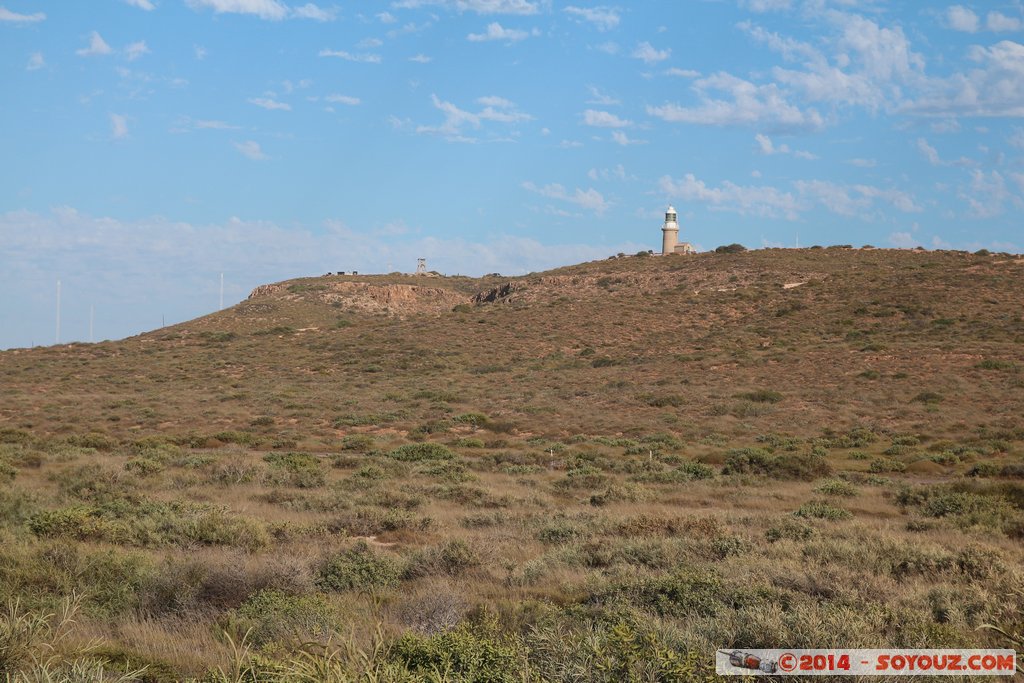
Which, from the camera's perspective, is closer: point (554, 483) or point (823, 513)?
point (823, 513)

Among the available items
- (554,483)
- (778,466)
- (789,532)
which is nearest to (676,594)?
(789,532)

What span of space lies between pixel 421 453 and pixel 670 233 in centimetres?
6529

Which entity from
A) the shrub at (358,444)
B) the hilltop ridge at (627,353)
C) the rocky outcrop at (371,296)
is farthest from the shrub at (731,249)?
the shrub at (358,444)

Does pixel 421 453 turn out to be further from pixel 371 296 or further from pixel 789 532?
pixel 371 296

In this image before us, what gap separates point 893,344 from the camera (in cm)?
4341

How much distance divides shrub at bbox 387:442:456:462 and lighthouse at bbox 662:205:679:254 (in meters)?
63.0

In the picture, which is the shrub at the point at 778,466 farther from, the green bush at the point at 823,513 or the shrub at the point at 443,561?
the shrub at the point at 443,561

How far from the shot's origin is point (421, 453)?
2312cm

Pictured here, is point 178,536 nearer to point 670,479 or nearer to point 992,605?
point 992,605

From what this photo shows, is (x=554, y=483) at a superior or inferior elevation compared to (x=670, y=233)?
inferior

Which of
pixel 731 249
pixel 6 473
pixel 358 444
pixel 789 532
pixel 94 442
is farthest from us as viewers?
pixel 731 249

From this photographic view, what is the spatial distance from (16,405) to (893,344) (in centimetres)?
4646

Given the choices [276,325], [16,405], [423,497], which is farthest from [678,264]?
[423,497]

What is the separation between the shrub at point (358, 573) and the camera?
7242 mm
